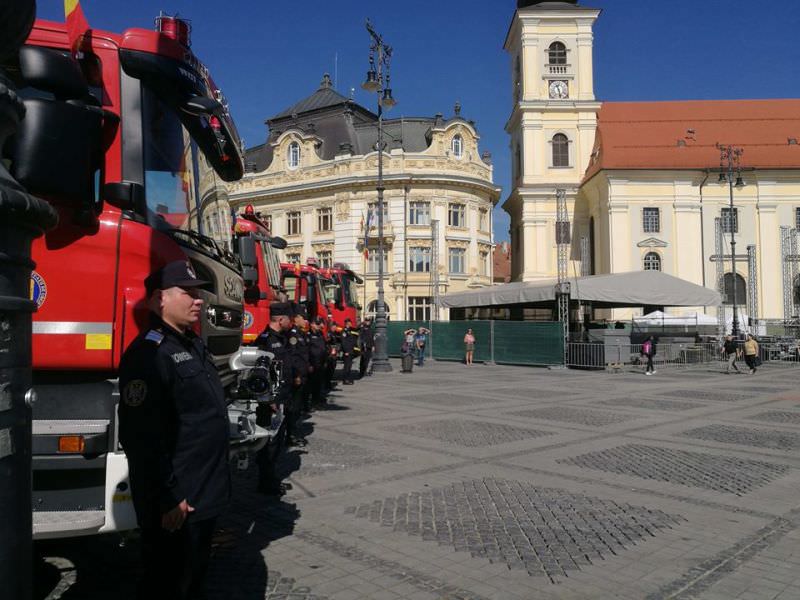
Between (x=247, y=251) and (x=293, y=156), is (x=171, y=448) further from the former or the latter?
(x=293, y=156)

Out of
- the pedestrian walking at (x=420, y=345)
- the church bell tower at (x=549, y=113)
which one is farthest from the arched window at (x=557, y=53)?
the pedestrian walking at (x=420, y=345)

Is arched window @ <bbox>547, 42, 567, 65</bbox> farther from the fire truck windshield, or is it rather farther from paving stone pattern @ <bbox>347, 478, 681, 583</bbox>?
the fire truck windshield

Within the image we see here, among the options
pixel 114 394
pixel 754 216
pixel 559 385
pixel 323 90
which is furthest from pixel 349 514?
pixel 323 90

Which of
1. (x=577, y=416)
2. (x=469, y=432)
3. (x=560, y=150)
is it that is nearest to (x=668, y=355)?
(x=577, y=416)

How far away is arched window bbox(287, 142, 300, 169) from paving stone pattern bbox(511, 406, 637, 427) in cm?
4743

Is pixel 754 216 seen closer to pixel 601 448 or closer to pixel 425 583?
pixel 601 448

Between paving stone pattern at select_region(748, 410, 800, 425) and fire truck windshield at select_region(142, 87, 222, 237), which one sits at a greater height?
fire truck windshield at select_region(142, 87, 222, 237)

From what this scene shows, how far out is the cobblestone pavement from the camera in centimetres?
441

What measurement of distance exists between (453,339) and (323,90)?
38929mm

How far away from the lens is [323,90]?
206ft

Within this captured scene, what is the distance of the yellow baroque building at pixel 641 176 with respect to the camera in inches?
1895

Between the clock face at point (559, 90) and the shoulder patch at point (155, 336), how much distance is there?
2120 inches

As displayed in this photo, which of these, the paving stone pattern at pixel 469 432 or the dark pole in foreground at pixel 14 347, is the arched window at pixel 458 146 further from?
the dark pole in foreground at pixel 14 347

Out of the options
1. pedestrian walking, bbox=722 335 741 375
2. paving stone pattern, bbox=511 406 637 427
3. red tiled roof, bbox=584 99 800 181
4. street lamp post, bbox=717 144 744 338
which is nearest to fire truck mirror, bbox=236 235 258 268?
paving stone pattern, bbox=511 406 637 427
